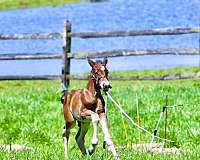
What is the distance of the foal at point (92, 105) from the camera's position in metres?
5.77

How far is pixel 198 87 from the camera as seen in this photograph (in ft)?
48.3

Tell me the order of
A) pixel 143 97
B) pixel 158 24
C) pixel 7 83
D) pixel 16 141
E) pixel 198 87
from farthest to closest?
pixel 158 24, pixel 7 83, pixel 198 87, pixel 143 97, pixel 16 141

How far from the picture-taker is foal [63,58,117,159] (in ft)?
18.9

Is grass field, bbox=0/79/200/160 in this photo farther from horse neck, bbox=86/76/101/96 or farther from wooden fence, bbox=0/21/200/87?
horse neck, bbox=86/76/101/96

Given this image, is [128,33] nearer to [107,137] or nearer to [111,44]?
[107,137]

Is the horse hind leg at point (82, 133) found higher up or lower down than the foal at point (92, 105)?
lower down

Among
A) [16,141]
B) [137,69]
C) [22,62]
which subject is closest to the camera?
[16,141]

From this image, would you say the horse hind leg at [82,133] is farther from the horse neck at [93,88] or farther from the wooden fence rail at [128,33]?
the wooden fence rail at [128,33]

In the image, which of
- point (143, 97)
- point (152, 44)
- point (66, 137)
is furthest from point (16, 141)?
point (152, 44)

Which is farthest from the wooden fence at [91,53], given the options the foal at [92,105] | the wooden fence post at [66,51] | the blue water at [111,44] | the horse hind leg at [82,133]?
the foal at [92,105]

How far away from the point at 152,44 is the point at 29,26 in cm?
1711

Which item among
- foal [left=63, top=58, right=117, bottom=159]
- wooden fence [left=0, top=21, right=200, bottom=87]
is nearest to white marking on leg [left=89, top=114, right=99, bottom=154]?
foal [left=63, top=58, right=117, bottom=159]

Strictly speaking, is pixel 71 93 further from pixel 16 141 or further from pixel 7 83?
pixel 7 83

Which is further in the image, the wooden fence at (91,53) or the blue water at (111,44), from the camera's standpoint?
the blue water at (111,44)
